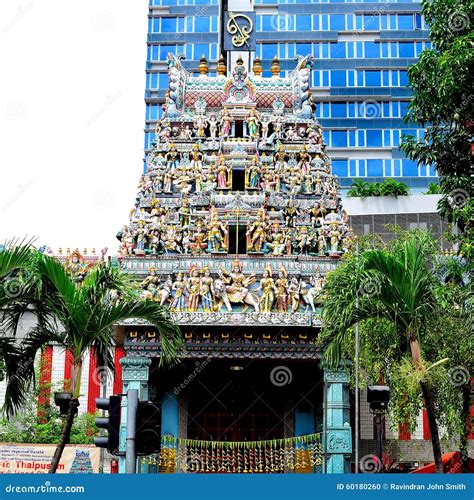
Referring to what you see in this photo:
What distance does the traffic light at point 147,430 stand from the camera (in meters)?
12.1

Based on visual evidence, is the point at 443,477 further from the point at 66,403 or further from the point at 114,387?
the point at 114,387

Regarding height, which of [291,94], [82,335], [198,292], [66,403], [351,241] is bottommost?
[66,403]

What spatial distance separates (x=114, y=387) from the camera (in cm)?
3459

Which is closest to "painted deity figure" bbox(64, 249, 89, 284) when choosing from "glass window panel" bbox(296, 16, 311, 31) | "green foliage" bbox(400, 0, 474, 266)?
"green foliage" bbox(400, 0, 474, 266)

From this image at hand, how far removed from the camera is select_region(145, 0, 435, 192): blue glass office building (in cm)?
6956

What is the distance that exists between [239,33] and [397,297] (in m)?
25.6

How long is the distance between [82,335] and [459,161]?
34.3ft

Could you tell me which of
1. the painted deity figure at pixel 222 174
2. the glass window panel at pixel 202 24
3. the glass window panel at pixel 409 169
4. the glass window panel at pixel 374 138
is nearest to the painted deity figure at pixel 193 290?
the painted deity figure at pixel 222 174

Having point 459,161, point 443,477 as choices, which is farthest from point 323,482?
point 459,161

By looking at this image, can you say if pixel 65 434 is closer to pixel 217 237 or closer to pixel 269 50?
pixel 217 237

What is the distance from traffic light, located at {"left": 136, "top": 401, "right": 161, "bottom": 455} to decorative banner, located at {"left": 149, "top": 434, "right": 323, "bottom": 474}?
19.0m

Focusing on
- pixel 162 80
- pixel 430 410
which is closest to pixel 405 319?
pixel 430 410

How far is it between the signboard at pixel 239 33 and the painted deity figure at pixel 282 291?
45.3 feet

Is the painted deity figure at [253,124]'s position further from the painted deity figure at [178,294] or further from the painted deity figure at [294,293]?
the painted deity figure at [178,294]
